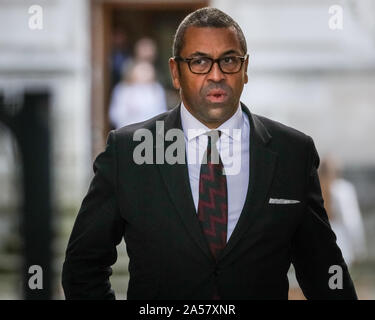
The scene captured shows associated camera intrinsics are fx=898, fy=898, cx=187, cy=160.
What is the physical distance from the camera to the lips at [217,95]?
2.68 m

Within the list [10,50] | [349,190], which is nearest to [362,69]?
[349,190]

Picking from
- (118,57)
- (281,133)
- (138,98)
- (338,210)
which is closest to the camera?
(281,133)

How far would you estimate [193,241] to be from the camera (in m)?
2.62

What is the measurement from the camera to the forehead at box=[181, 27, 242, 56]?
2.70m

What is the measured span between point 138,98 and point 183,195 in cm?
622

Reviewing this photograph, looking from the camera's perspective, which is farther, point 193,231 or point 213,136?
point 213,136

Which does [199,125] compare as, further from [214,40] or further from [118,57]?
[118,57]

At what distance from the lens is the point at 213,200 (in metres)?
2.67

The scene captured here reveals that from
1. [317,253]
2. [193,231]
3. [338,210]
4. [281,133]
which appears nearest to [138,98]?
[338,210]

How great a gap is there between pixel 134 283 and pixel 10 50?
7003 millimetres

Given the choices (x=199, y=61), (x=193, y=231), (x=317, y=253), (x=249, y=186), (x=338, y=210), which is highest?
(x=199, y=61)

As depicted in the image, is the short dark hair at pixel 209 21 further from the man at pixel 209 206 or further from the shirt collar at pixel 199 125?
the shirt collar at pixel 199 125

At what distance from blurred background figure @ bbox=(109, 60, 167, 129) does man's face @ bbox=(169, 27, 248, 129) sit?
5.80 metres

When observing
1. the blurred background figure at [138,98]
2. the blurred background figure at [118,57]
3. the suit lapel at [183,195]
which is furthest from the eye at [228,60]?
the blurred background figure at [118,57]
